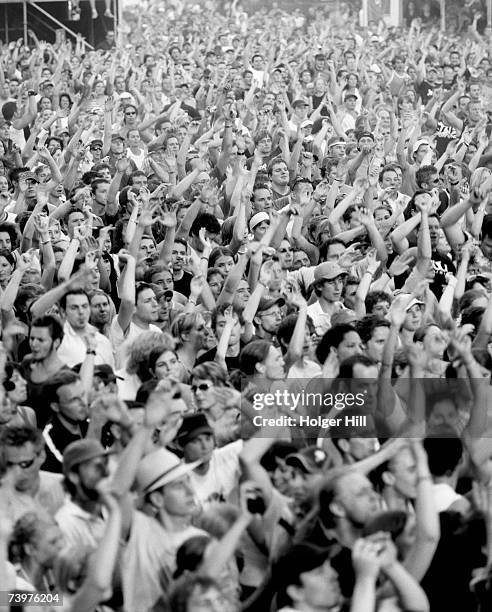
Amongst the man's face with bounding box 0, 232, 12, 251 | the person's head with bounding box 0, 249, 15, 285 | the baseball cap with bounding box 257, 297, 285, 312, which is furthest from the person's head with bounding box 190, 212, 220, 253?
the baseball cap with bounding box 257, 297, 285, 312

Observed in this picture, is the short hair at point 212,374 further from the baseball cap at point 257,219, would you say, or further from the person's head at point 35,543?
the baseball cap at point 257,219

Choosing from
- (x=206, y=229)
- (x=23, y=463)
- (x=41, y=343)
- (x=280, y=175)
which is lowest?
(x=23, y=463)

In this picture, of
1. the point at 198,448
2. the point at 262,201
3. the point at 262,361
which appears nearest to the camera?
the point at 198,448

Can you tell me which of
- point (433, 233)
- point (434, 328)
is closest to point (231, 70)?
point (433, 233)

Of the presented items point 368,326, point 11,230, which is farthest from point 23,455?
point 11,230

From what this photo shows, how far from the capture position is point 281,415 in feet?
20.4

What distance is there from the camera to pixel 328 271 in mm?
8477

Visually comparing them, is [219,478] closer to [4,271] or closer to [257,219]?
[4,271]

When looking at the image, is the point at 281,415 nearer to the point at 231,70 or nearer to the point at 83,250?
the point at 83,250

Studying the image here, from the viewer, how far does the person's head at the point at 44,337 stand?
23.2 feet

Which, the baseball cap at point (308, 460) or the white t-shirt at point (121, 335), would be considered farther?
the white t-shirt at point (121, 335)

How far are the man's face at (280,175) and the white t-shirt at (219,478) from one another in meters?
5.44

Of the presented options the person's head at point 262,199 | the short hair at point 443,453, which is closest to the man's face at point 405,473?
the short hair at point 443,453

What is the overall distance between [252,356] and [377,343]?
619 mm
